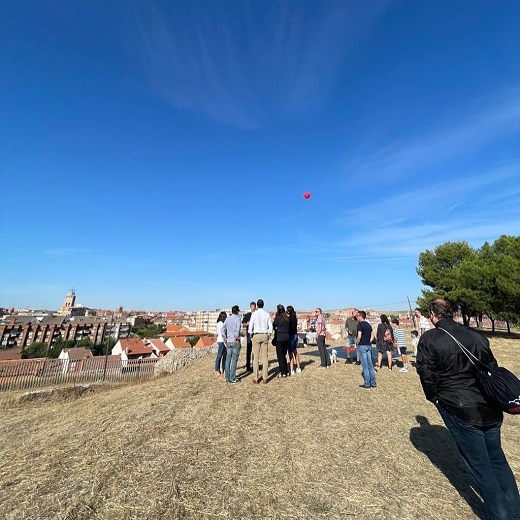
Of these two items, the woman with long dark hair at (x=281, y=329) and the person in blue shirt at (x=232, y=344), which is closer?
the person in blue shirt at (x=232, y=344)

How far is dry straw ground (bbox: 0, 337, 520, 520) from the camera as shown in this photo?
2719 mm

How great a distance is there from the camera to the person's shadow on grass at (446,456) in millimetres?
2959

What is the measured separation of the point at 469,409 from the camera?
2.52 meters

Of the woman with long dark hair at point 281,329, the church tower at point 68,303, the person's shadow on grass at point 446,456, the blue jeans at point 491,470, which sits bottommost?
the person's shadow on grass at point 446,456

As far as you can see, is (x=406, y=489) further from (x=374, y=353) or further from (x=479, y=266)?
(x=479, y=266)

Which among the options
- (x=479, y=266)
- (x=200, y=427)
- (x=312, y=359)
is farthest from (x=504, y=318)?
(x=200, y=427)

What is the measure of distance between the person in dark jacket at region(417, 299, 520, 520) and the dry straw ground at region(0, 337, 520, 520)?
531mm

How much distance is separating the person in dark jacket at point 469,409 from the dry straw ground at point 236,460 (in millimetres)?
531

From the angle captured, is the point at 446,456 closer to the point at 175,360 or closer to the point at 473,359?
the point at 473,359

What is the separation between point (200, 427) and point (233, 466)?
1363 mm

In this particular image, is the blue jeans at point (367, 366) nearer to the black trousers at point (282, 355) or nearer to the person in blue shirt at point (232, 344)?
the black trousers at point (282, 355)

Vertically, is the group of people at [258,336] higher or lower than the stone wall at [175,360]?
higher

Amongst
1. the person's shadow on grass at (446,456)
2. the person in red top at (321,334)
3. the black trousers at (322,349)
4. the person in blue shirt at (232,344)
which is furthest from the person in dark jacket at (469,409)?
the black trousers at (322,349)

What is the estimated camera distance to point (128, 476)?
3131 millimetres
